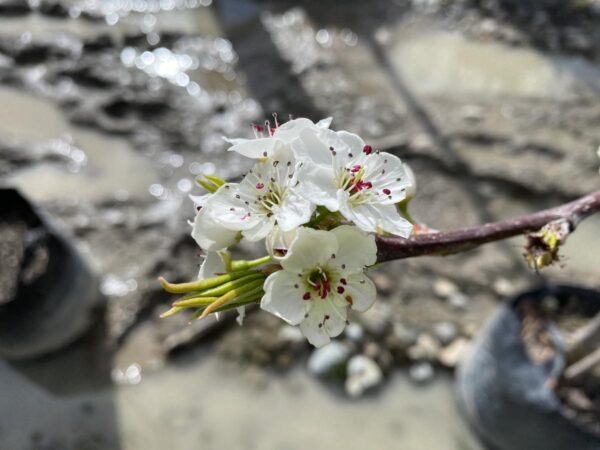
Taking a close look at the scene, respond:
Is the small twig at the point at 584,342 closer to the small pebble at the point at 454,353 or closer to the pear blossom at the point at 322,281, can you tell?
the small pebble at the point at 454,353

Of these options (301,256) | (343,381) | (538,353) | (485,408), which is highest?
(301,256)

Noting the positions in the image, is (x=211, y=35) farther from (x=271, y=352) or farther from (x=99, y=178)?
(x=271, y=352)

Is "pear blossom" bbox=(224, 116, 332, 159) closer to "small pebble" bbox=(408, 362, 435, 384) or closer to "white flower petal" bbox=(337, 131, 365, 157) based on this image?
"white flower petal" bbox=(337, 131, 365, 157)

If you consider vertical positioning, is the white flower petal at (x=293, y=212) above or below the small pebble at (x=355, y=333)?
above

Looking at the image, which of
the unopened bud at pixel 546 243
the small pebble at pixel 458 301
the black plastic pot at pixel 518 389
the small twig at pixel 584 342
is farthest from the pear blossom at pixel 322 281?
the small pebble at pixel 458 301

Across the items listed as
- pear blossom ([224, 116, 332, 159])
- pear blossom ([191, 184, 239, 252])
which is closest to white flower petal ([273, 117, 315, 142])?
pear blossom ([224, 116, 332, 159])

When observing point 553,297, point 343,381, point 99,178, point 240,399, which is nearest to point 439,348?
point 343,381
